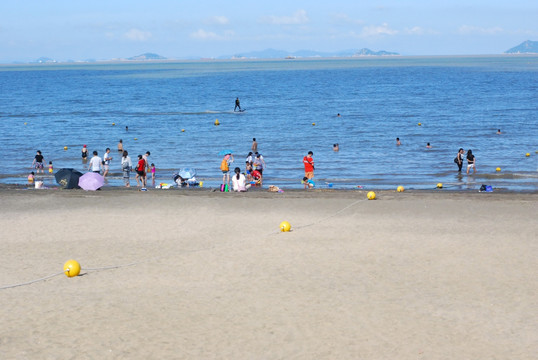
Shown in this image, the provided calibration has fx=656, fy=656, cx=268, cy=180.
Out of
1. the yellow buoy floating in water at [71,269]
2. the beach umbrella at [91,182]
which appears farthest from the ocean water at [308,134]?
the yellow buoy floating in water at [71,269]

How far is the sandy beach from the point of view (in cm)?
1155

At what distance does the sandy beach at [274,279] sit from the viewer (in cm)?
1155

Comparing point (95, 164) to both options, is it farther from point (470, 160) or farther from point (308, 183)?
point (470, 160)

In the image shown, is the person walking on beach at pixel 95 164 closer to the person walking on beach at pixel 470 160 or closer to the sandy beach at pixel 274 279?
the sandy beach at pixel 274 279

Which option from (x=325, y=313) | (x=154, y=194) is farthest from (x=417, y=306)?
(x=154, y=194)

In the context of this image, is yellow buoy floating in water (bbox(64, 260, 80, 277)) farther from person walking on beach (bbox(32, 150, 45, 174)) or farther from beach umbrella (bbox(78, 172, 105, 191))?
person walking on beach (bbox(32, 150, 45, 174))

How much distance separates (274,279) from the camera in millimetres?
15031

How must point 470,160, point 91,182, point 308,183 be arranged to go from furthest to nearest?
point 470,160 < point 308,183 < point 91,182

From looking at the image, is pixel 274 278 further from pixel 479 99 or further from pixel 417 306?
pixel 479 99

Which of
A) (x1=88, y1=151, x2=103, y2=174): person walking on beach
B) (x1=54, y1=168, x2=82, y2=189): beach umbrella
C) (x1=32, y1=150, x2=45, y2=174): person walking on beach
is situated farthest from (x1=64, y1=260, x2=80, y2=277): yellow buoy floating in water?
(x1=32, y1=150, x2=45, y2=174): person walking on beach

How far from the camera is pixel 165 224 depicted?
20.8m

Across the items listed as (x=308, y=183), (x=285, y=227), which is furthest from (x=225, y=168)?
(x=285, y=227)

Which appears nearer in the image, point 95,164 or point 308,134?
point 95,164

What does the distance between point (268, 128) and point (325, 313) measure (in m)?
43.1
